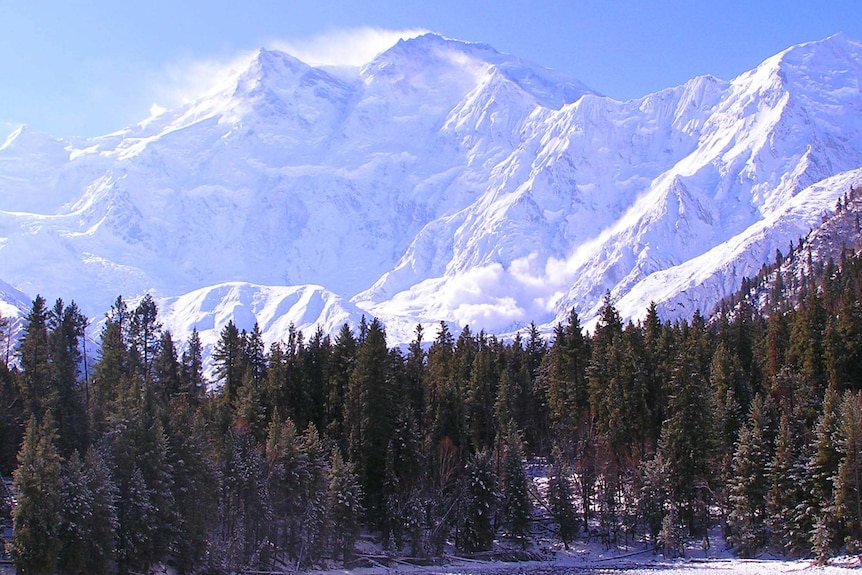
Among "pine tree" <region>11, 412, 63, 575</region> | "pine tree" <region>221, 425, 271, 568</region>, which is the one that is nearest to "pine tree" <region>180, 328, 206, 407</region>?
"pine tree" <region>221, 425, 271, 568</region>

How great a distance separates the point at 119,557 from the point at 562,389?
1991 inches

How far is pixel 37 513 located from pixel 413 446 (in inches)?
1311

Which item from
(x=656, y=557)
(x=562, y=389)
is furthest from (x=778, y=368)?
(x=656, y=557)

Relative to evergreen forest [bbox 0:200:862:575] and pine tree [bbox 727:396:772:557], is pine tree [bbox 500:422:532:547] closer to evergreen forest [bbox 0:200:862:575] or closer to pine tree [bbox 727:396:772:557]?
evergreen forest [bbox 0:200:862:575]

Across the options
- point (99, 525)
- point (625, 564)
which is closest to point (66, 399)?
point (99, 525)

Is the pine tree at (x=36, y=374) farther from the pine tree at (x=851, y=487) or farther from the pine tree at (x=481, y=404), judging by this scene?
the pine tree at (x=851, y=487)

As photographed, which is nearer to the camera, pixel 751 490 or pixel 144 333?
pixel 751 490

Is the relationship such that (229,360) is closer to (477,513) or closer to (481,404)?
(481,404)

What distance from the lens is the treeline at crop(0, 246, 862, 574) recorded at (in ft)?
209

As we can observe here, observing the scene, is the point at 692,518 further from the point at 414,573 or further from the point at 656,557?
the point at 414,573

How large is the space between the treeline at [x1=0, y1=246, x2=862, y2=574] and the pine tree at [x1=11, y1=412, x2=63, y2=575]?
128 mm

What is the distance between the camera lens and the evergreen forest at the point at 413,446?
209 feet

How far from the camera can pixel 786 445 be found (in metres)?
72.8

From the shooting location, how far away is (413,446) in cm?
8156
